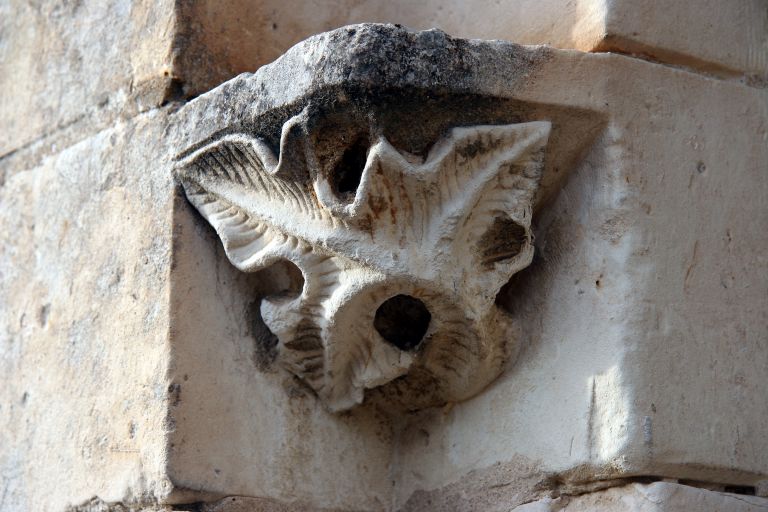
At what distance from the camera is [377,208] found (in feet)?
5.98

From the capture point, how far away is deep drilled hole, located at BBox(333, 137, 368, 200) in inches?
73.0

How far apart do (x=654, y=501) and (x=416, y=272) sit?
47cm

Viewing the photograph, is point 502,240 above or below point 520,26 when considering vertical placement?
below

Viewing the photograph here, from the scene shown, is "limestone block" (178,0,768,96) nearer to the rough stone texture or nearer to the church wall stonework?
the church wall stonework

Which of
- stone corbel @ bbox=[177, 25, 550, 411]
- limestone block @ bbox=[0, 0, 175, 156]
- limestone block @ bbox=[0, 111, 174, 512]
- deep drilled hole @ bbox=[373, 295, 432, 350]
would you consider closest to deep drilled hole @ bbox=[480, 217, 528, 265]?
stone corbel @ bbox=[177, 25, 550, 411]

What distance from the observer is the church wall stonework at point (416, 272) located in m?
1.83

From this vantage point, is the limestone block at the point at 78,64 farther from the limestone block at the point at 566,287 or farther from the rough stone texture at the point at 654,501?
the rough stone texture at the point at 654,501

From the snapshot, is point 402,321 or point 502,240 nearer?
point 502,240

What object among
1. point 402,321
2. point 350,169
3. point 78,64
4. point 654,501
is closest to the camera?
point 654,501

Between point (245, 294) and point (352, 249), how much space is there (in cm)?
29

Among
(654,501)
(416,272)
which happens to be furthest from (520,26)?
Answer: (654,501)

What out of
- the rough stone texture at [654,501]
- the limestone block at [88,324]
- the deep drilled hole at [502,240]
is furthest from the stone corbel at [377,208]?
the rough stone texture at [654,501]

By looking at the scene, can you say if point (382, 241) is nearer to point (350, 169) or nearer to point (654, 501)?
point (350, 169)

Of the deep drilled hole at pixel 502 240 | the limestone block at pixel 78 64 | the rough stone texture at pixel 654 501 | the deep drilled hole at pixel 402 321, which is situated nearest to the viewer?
the rough stone texture at pixel 654 501
